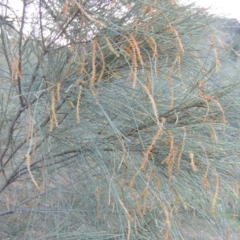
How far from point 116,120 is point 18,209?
77 cm

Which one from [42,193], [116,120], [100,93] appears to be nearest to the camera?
[100,93]

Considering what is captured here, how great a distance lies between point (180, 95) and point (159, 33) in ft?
1.12

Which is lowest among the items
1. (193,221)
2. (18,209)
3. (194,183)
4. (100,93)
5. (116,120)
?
(193,221)

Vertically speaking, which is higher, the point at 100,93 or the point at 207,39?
the point at 100,93

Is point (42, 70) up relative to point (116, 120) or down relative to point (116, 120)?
up

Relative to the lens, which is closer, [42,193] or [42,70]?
[42,70]

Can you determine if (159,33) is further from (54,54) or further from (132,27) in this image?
(54,54)

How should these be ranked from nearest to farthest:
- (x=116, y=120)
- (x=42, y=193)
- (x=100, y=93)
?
(x=100, y=93) < (x=116, y=120) < (x=42, y=193)


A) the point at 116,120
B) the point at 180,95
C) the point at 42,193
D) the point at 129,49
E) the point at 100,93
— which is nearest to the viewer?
the point at 129,49

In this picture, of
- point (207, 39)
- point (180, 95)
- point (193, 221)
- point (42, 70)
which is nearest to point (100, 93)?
point (42, 70)

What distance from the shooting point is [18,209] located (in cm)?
217

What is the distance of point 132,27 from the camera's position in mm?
1578

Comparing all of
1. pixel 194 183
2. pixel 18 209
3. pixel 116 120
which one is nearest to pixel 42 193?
pixel 18 209

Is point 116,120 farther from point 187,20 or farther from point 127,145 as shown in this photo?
point 187,20
